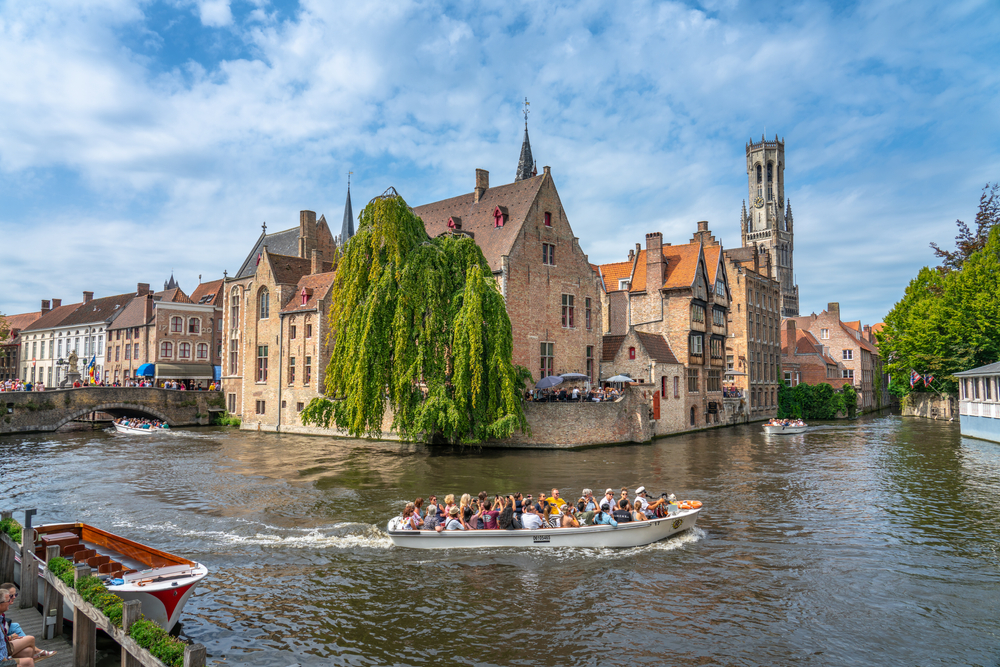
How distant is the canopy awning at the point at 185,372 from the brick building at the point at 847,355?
5970 cm

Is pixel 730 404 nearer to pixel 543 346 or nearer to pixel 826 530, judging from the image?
pixel 543 346

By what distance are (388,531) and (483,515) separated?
228cm

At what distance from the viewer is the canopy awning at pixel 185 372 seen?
5588 cm

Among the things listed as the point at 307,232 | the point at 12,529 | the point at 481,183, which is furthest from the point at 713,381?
the point at 12,529

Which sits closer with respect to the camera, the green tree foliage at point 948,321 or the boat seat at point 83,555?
the boat seat at point 83,555

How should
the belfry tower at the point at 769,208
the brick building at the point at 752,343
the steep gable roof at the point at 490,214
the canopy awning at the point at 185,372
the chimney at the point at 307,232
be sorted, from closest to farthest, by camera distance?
the steep gable roof at the point at 490,214
the chimney at the point at 307,232
the brick building at the point at 752,343
the canopy awning at the point at 185,372
the belfry tower at the point at 769,208

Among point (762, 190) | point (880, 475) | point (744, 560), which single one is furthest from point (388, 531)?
point (762, 190)

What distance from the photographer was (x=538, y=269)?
123 ft

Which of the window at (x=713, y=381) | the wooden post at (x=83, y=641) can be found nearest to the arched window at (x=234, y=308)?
the window at (x=713, y=381)

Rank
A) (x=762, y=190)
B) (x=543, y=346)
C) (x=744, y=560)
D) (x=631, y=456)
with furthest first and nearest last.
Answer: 1. (x=762, y=190)
2. (x=543, y=346)
3. (x=631, y=456)
4. (x=744, y=560)

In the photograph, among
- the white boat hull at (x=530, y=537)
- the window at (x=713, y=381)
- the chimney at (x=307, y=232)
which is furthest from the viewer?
the chimney at (x=307, y=232)


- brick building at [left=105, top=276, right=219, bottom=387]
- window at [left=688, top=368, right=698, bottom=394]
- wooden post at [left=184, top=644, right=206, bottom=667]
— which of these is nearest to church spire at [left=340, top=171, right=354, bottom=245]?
brick building at [left=105, top=276, right=219, bottom=387]

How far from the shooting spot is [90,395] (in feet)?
139

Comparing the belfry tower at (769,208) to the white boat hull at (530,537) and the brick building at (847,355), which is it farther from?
the white boat hull at (530,537)
